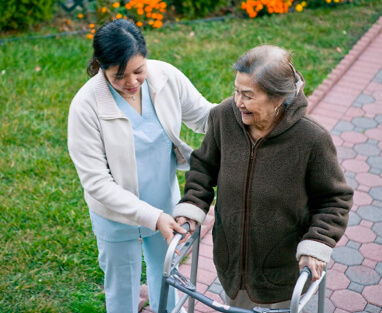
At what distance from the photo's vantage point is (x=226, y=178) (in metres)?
2.36

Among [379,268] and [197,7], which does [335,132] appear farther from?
[197,7]

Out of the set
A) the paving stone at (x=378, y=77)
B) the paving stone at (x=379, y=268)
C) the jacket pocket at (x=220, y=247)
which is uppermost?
the jacket pocket at (x=220, y=247)

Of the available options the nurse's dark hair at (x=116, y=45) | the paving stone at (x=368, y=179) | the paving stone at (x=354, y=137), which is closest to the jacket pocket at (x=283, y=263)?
the nurse's dark hair at (x=116, y=45)

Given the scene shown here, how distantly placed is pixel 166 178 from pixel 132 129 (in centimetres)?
35

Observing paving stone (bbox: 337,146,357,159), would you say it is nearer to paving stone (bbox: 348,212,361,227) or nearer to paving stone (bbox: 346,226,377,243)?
paving stone (bbox: 348,212,361,227)

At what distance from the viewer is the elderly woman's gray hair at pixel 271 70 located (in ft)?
6.95

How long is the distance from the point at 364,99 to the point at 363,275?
8.70 feet

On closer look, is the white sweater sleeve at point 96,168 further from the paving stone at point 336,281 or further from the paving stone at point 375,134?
the paving stone at point 375,134

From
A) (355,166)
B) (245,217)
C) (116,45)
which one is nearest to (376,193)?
(355,166)

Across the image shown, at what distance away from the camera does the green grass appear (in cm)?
361

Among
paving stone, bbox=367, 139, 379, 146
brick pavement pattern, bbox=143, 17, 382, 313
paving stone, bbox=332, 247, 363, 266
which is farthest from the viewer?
paving stone, bbox=367, 139, 379, 146

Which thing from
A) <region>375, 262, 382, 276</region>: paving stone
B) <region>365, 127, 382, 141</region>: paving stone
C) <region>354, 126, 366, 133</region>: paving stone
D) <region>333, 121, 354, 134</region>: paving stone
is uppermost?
<region>333, 121, 354, 134</region>: paving stone

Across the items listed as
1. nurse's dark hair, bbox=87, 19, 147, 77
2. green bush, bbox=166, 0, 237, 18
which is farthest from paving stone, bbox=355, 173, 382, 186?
green bush, bbox=166, 0, 237, 18

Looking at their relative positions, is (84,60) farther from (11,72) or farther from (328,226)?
(328,226)
